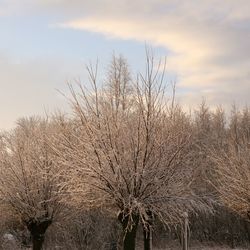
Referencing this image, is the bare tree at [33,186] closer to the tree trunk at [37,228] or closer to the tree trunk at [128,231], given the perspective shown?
the tree trunk at [37,228]

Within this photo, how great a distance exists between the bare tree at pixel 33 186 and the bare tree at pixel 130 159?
4336mm

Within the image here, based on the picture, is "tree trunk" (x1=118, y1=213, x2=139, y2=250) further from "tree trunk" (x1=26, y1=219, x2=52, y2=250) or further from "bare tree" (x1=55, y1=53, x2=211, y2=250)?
"tree trunk" (x1=26, y1=219, x2=52, y2=250)

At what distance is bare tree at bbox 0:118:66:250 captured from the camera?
18891 mm

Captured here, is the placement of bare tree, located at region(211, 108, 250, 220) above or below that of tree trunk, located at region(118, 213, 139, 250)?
above

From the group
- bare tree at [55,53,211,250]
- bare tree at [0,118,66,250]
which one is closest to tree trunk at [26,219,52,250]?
bare tree at [0,118,66,250]

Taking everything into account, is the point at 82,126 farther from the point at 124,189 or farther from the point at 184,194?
the point at 184,194

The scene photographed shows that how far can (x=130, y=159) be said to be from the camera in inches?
536

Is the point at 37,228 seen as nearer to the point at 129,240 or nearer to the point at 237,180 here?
the point at 129,240

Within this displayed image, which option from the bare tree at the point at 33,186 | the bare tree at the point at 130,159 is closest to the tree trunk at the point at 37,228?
the bare tree at the point at 33,186

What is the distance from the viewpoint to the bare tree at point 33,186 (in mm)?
18891

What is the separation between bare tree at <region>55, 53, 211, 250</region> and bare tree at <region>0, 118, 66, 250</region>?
4336mm

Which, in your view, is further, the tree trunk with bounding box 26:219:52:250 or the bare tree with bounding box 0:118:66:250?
the tree trunk with bounding box 26:219:52:250

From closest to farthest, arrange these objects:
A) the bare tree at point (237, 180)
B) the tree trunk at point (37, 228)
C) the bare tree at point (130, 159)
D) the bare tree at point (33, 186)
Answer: the bare tree at point (130, 159), the bare tree at point (33, 186), the tree trunk at point (37, 228), the bare tree at point (237, 180)

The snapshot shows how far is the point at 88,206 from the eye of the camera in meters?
14.6
